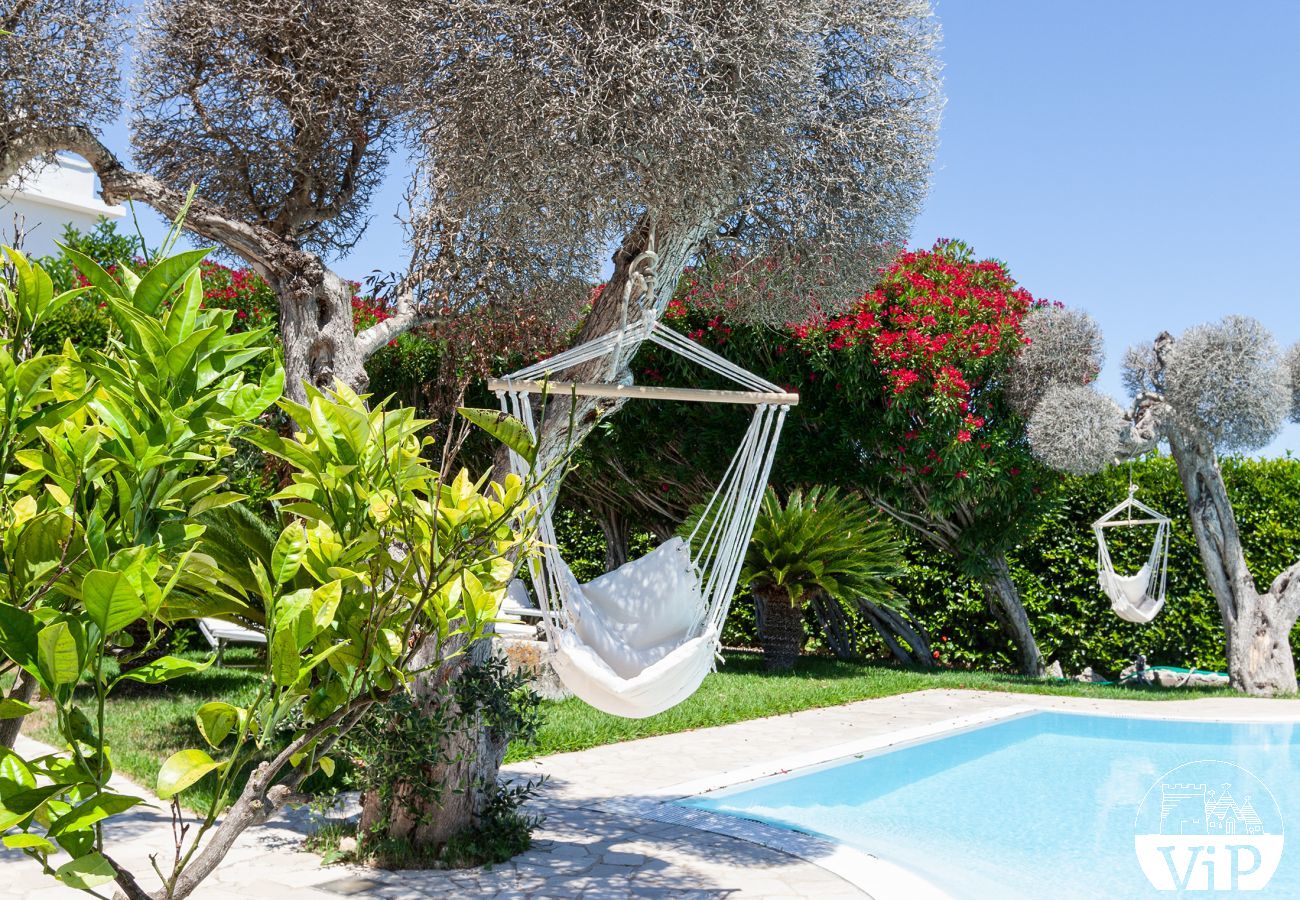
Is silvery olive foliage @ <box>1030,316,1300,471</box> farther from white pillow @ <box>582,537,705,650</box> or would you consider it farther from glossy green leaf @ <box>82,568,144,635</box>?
glossy green leaf @ <box>82,568,144,635</box>

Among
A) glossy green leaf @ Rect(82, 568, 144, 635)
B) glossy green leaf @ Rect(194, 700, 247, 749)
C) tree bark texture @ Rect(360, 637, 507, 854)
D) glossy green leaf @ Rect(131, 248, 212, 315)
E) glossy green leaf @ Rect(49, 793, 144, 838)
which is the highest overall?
glossy green leaf @ Rect(131, 248, 212, 315)

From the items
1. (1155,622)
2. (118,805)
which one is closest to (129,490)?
(118,805)

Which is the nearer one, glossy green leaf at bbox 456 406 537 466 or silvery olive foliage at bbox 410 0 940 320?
glossy green leaf at bbox 456 406 537 466

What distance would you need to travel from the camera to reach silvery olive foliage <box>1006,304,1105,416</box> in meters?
8.37

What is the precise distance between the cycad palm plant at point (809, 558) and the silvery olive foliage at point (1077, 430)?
1497mm

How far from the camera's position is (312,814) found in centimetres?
389

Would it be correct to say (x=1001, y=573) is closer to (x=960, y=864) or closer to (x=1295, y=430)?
(x=1295, y=430)

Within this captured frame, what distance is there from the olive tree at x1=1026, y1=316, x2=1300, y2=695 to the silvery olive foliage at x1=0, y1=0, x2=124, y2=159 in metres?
6.71

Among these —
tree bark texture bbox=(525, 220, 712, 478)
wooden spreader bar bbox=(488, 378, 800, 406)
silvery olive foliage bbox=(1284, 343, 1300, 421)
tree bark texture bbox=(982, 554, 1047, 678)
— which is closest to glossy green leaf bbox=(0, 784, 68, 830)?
wooden spreader bar bbox=(488, 378, 800, 406)

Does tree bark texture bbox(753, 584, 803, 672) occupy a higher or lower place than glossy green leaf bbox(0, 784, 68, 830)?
lower

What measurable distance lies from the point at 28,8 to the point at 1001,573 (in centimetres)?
817

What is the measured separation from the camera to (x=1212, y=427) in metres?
7.93

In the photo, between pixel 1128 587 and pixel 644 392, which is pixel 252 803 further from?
pixel 1128 587

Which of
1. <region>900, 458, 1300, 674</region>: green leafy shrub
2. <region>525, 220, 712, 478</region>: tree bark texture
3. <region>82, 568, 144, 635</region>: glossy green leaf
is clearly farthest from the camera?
<region>900, 458, 1300, 674</region>: green leafy shrub
